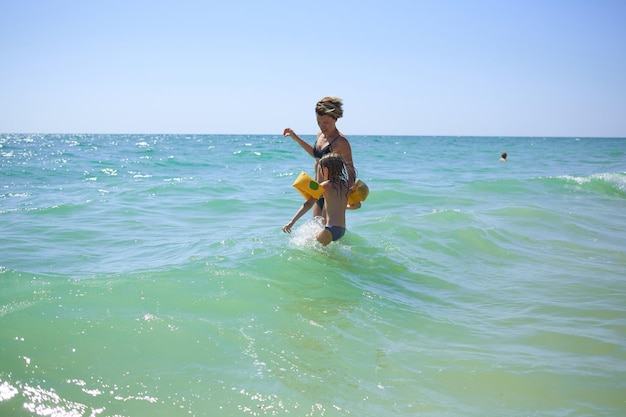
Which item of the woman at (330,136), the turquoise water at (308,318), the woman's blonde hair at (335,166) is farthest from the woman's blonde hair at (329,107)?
the turquoise water at (308,318)

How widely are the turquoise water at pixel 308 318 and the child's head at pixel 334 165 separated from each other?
872 millimetres

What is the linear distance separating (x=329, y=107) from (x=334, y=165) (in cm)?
64

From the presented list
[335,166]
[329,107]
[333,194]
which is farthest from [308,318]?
[329,107]

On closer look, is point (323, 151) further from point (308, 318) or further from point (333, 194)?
point (308, 318)

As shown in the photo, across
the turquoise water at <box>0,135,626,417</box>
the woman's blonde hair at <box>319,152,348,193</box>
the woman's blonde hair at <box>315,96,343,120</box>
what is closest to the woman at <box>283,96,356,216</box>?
the woman's blonde hair at <box>315,96,343,120</box>

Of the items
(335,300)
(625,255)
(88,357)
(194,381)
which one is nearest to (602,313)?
(335,300)

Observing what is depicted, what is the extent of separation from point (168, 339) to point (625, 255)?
5.79 m

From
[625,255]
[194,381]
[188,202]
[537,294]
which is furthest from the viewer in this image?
[188,202]

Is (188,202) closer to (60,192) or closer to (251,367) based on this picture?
(60,192)

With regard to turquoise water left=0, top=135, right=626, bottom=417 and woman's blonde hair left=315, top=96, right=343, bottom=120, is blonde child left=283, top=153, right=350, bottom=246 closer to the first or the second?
turquoise water left=0, top=135, right=626, bottom=417

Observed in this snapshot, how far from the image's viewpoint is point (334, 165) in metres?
5.45

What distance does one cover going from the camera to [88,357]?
3271mm

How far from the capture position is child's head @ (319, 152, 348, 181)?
545cm

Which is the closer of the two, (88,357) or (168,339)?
(88,357)
